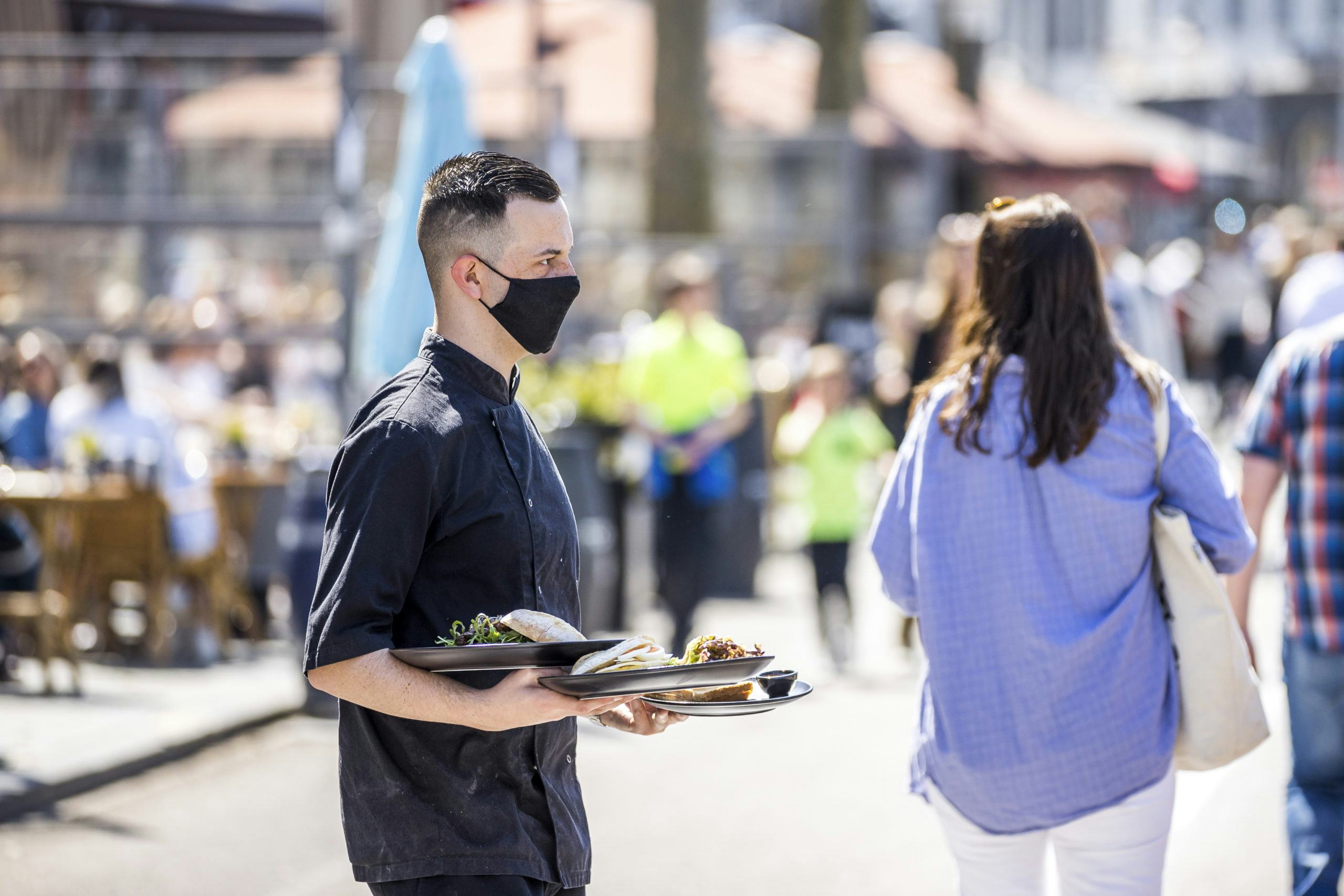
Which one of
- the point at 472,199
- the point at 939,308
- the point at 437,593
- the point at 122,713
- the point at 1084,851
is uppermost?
the point at 472,199

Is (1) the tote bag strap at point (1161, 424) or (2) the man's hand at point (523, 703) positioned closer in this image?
(2) the man's hand at point (523, 703)

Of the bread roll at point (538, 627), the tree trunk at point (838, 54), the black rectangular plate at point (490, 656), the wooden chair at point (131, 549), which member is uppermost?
the tree trunk at point (838, 54)

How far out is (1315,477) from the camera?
4363 mm

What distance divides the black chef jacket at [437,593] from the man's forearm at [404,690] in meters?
0.03

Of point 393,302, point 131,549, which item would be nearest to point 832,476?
point 393,302

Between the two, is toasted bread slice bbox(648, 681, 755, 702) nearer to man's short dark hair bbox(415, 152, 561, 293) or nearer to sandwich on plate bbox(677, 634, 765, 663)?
sandwich on plate bbox(677, 634, 765, 663)

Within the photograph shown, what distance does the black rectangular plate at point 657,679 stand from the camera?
96.9 inches

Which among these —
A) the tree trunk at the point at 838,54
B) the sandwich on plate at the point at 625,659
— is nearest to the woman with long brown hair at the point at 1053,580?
the sandwich on plate at the point at 625,659

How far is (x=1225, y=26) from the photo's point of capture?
212ft

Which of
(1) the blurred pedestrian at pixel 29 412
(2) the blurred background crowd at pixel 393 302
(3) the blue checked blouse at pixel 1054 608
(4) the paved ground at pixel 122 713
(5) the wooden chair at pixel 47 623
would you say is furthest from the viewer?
(1) the blurred pedestrian at pixel 29 412

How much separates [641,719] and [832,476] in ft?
21.7

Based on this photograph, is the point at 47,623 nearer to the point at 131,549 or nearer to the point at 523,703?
the point at 131,549

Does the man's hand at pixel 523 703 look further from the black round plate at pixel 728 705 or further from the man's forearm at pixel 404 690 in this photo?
the black round plate at pixel 728 705

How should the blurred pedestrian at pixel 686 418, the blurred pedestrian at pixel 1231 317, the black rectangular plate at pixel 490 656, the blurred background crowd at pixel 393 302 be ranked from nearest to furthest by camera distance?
1. the black rectangular plate at pixel 490 656
2. the blurred background crowd at pixel 393 302
3. the blurred pedestrian at pixel 686 418
4. the blurred pedestrian at pixel 1231 317
